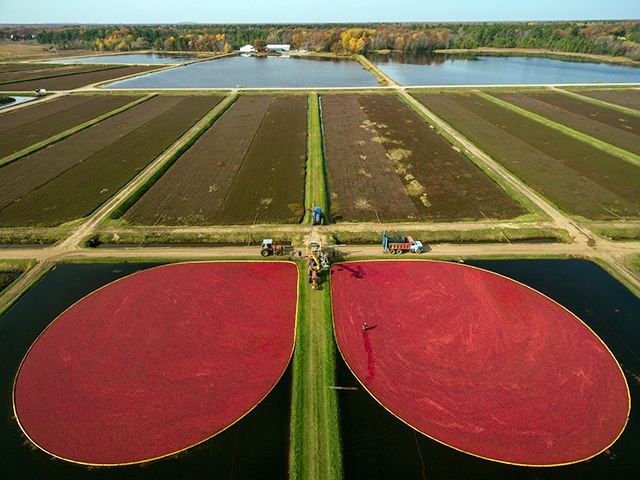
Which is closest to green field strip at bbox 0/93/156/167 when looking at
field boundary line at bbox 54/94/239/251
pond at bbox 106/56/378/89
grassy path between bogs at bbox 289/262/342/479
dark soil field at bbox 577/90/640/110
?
field boundary line at bbox 54/94/239/251

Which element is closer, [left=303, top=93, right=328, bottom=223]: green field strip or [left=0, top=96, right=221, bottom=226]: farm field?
[left=0, top=96, right=221, bottom=226]: farm field

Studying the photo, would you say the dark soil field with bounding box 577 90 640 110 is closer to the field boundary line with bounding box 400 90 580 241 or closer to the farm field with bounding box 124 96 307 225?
the field boundary line with bounding box 400 90 580 241

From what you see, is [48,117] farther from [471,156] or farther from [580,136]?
[580,136]

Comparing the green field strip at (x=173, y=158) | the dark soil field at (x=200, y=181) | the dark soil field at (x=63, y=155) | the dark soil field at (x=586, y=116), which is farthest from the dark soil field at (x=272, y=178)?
the dark soil field at (x=586, y=116)

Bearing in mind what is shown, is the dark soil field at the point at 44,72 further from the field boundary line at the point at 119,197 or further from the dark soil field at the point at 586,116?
the dark soil field at the point at 586,116

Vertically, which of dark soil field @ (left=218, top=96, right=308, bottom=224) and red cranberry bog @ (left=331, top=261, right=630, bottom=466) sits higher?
dark soil field @ (left=218, top=96, right=308, bottom=224)
